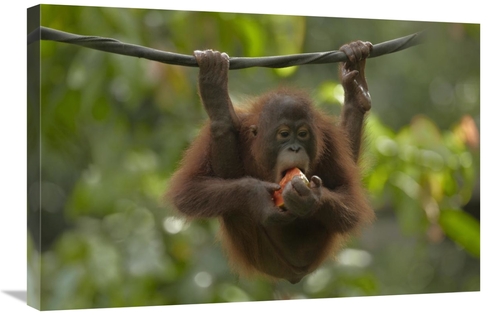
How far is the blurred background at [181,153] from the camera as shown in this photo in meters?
5.80

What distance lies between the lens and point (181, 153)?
21.9 ft

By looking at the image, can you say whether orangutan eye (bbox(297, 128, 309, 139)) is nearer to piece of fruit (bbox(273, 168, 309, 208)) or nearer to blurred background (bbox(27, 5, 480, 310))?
piece of fruit (bbox(273, 168, 309, 208))

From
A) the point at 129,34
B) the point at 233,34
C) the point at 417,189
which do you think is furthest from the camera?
the point at 417,189

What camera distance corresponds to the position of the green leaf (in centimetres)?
688

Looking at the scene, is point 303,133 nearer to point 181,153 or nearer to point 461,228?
point 181,153

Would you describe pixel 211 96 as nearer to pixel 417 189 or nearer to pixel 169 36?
pixel 169 36

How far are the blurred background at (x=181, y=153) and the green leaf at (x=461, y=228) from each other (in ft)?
0.04

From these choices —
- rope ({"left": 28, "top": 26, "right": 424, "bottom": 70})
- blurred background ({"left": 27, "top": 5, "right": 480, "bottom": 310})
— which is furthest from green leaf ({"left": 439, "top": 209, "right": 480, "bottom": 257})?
rope ({"left": 28, "top": 26, "right": 424, "bottom": 70})

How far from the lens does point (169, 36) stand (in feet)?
21.3

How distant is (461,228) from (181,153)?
7.52ft

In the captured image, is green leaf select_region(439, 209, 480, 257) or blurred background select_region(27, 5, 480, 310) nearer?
blurred background select_region(27, 5, 480, 310)

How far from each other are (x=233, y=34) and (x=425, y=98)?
5.98 ft

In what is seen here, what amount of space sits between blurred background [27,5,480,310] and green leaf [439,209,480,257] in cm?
1

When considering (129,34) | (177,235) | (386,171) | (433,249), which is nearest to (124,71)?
(129,34)
